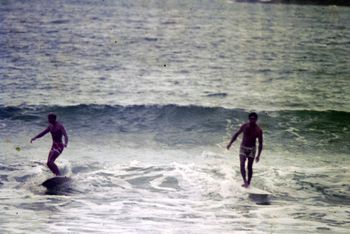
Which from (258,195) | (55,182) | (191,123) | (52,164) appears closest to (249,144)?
(258,195)

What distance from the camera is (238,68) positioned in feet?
107

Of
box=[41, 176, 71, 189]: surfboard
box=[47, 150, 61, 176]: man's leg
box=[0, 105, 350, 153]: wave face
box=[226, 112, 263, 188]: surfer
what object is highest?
box=[226, 112, 263, 188]: surfer

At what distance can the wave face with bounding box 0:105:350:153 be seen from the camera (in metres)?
17.8

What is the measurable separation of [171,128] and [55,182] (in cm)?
865

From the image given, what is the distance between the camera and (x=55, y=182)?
36.1ft

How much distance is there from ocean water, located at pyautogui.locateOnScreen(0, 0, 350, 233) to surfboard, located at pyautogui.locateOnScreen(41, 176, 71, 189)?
204mm

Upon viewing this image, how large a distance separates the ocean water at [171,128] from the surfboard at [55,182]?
204 mm

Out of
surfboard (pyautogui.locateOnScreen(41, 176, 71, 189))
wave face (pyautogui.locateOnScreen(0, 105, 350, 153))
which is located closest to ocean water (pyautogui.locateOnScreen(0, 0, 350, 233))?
wave face (pyautogui.locateOnScreen(0, 105, 350, 153))

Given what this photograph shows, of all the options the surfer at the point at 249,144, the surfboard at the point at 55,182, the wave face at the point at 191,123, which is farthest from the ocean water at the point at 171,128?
the surfer at the point at 249,144

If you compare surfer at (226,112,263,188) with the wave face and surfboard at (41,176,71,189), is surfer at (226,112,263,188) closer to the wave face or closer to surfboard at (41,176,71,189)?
surfboard at (41,176,71,189)

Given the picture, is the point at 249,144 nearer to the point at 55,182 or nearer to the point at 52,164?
the point at 55,182

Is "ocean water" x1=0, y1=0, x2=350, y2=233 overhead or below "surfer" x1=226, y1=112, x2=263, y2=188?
below

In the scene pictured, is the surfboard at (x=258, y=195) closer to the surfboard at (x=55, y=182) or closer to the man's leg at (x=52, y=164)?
the surfboard at (x=55, y=182)

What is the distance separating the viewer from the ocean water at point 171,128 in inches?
365
